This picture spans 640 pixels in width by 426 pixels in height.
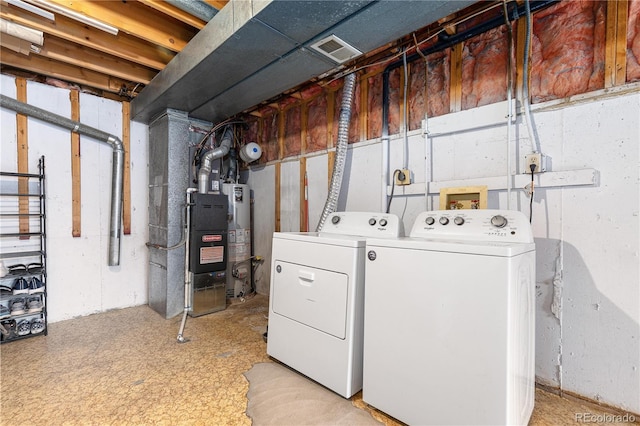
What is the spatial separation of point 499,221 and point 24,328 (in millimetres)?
3811

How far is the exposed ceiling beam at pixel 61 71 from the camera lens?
2523 mm

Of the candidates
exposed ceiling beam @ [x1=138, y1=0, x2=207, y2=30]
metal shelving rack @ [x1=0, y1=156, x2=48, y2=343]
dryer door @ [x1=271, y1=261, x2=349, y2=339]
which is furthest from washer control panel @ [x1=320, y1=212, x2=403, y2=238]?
metal shelving rack @ [x1=0, y1=156, x2=48, y2=343]

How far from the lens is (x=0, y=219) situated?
2602 millimetres

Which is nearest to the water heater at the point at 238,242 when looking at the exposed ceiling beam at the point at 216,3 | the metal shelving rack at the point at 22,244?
the metal shelving rack at the point at 22,244

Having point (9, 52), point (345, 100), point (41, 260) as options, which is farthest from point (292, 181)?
point (9, 52)

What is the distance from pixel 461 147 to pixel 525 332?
127 centimetres

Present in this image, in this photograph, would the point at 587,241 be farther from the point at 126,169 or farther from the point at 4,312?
the point at 4,312

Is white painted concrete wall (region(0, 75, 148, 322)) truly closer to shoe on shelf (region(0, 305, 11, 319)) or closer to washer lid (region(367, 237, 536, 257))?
shoe on shelf (region(0, 305, 11, 319))

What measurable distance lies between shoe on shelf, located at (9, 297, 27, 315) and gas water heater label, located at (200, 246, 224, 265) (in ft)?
4.87

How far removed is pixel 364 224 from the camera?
2.08m

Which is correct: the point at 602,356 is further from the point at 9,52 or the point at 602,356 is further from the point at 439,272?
the point at 9,52

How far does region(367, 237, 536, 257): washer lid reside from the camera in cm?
121

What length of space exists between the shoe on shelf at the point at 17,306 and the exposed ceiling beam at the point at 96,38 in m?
2.28

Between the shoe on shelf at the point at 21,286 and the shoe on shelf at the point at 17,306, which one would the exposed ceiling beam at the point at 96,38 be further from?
the shoe on shelf at the point at 17,306
